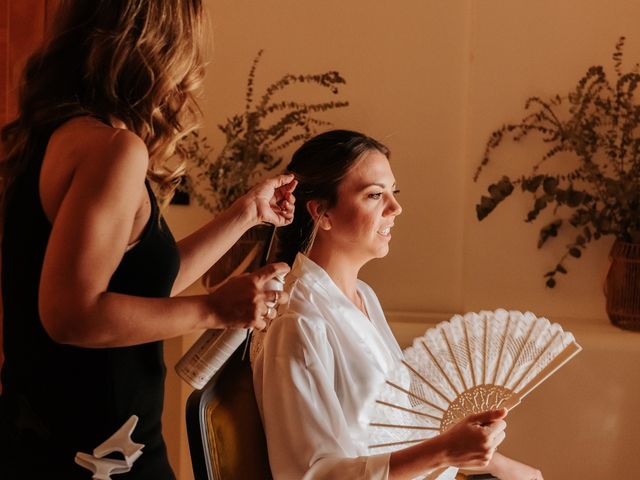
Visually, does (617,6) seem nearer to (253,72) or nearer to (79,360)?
(253,72)

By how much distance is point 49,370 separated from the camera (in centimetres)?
111

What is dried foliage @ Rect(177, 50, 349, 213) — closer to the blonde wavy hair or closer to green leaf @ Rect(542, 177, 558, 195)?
green leaf @ Rect(542, 177, 558, 195)

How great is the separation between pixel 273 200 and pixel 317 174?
0.78 feet

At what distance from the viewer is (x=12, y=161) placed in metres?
1.16

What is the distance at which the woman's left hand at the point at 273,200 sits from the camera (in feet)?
4.94

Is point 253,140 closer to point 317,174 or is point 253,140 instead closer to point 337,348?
point 317,174

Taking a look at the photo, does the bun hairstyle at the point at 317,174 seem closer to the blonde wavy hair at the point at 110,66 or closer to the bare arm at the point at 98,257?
the blonde wavy hair at the point at 110,66

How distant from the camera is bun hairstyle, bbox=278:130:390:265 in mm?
1756

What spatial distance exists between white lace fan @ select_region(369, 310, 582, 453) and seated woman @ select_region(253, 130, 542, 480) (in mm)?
52

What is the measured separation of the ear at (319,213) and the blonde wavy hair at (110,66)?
23.7 inches

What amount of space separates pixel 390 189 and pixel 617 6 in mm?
1173

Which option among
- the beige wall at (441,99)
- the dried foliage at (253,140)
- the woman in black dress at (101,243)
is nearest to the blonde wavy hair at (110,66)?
the woman in black dress at (101,243)

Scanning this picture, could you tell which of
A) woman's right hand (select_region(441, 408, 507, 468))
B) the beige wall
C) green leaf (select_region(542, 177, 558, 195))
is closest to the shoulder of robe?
woman's right hand (select_region(441, 408, 507, 468))

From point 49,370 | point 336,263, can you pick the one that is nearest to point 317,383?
point 336,263
